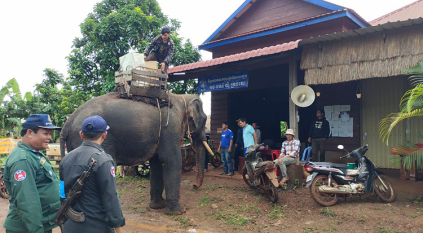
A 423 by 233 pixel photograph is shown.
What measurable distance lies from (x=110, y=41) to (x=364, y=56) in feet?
34.4

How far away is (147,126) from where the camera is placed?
5.78 m

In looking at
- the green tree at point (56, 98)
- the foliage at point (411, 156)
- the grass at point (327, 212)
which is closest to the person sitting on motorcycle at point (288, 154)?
the grass at point (327, 212)

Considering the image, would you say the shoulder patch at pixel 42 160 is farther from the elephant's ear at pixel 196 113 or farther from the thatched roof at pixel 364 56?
the thatched roof at pixel 364 56

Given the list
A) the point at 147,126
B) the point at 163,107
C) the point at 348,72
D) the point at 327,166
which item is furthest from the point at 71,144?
the point at 348,72

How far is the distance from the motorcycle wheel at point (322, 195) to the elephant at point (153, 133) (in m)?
2.48

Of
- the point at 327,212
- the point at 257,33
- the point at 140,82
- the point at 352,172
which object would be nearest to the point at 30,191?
the point at 140,82

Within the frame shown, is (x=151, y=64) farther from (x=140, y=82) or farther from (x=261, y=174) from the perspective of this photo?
(x=261, y=174)

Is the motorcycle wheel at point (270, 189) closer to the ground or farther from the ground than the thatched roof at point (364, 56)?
closer to the ground

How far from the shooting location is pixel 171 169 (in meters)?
6.21

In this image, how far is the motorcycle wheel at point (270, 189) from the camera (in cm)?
657

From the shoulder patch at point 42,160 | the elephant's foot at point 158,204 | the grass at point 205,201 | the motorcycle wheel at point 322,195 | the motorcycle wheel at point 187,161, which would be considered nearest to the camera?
the shoulder patch at point 42,160

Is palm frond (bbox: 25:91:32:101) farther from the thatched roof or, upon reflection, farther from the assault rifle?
the assault rifle

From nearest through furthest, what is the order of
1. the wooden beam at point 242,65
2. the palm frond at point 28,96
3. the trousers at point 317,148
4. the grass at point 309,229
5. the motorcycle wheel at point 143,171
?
the grass at point 309,229, the wooden beam at point 242,65, the trousers at point 317,148, the motorcycle wheel at point 143,171, the palm frond at point 28,96

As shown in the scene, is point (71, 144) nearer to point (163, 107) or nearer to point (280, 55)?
point (163, 107)
